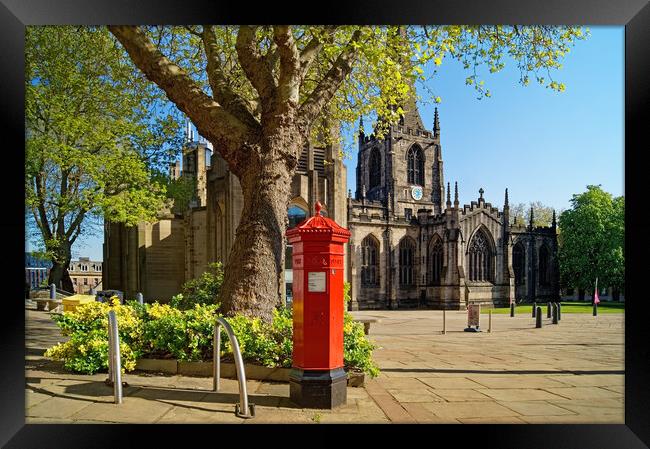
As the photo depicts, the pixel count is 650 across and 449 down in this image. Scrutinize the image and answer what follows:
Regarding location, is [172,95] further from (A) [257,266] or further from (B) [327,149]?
(B) [327,149]

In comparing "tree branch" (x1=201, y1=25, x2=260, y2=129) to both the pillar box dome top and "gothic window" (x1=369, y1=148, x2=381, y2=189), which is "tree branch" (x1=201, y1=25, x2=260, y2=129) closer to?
the pillar box dome top

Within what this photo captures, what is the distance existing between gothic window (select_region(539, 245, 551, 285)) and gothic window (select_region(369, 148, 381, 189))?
17.4 m

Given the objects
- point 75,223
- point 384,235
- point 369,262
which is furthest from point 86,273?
point 75,223

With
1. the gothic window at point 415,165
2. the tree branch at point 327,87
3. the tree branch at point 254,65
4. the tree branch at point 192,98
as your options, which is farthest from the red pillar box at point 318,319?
the gothic window at point 415,165

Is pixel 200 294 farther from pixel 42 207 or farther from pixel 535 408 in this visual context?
pixel 42 207

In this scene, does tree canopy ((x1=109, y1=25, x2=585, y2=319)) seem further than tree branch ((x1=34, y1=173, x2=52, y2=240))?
No

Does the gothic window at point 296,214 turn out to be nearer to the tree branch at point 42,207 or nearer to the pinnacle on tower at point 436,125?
the tree branch at point 42,207

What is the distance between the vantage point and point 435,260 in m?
39.4

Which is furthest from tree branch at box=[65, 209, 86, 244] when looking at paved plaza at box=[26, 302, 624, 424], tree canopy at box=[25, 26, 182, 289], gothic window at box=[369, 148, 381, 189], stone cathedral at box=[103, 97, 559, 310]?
gothic window at box=[369, 148, 381, 189]

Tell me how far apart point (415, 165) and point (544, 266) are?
52.8ft

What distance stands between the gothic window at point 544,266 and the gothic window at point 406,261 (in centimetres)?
1369

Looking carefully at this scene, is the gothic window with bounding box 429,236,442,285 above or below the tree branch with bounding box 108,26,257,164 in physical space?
below

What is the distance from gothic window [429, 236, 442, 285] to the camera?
39.0 meters
